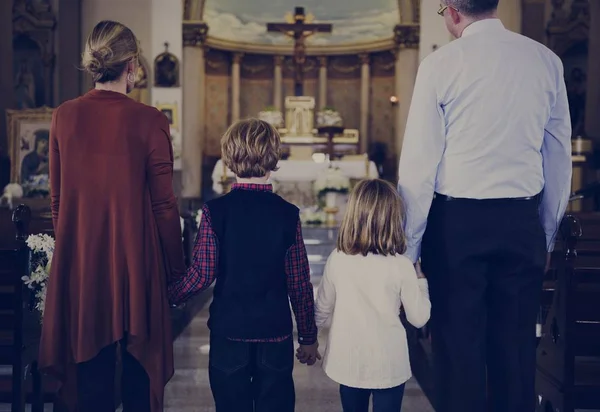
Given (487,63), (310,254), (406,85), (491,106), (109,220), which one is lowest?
(310,254)

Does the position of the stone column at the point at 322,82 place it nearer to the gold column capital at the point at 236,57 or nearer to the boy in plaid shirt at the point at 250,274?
the gold column capital at the point at 236,57

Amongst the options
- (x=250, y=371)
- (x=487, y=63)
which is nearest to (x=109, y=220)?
(x=250, y=371)

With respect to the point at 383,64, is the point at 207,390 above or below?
below

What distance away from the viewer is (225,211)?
87.8 inches

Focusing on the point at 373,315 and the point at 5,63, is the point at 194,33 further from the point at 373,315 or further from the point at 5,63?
the point at 373,315

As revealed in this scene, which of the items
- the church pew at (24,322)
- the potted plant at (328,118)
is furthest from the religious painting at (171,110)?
the church pew at (24,322)

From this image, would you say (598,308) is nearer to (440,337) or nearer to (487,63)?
(440,337)

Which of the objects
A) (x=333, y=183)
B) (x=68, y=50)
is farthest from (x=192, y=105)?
(x=333, y=183)

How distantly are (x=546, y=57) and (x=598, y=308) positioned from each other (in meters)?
1.26

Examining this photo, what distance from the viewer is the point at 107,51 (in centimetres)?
215

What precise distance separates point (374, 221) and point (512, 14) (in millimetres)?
8730

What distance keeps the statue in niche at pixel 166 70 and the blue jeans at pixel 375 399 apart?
946 cm

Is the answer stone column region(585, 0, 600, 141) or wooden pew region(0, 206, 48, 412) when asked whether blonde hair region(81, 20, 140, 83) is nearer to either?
wooden pew region(0, 206, 48, 412)

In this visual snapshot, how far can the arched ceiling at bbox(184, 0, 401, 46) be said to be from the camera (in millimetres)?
13656
